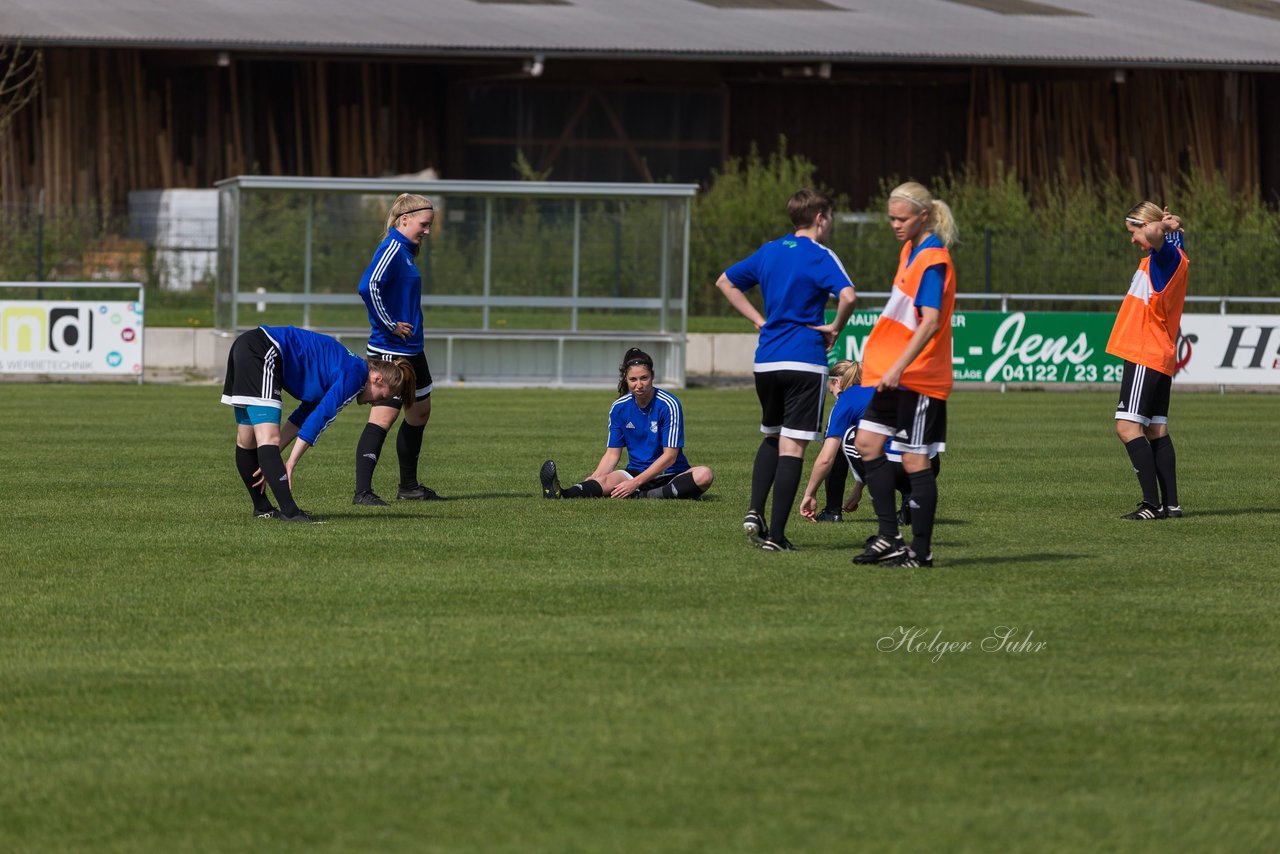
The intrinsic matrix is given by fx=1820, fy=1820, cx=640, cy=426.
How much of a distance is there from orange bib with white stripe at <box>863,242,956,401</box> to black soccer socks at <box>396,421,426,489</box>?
4019 mm

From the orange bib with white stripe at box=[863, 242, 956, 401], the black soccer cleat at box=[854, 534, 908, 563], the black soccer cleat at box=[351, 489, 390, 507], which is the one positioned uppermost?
the orange bib with white stripe at box=[863, 242, 956, 401]

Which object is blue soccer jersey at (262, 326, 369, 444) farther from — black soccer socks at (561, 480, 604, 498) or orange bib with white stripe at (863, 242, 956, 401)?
orange bib with white stripe at (863, 242, 956, 401)

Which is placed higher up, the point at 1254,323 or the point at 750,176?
the point at 750,176

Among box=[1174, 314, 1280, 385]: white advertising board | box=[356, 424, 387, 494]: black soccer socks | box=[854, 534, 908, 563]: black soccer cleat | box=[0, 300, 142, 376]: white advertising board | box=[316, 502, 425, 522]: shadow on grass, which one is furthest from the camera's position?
box=[1174, 314, 1280, 385]: white advertising board

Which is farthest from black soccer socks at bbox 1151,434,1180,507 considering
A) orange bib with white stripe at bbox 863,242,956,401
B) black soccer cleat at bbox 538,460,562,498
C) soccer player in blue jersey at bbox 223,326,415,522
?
soccer player in blue jersey at bbox 223,326,415,522

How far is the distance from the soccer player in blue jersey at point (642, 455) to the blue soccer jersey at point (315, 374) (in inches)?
71.5

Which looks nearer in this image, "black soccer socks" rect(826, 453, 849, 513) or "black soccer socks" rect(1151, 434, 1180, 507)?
"black soccer socks" rect(826, 453, 849, 513)

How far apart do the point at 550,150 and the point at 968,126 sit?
311 inches

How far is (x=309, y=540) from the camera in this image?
9289 mm

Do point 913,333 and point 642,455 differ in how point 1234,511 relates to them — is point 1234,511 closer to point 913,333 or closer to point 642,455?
point 642,455

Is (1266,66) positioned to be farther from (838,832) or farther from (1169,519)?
(838,832)

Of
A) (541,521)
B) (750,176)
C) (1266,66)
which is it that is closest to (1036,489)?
(541,521)

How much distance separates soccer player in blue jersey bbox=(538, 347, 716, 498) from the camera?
1144 cm

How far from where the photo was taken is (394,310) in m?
11.2
